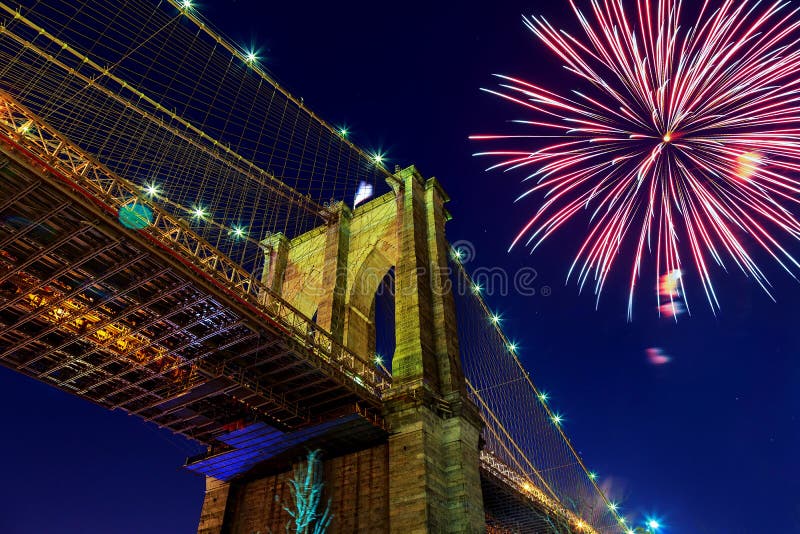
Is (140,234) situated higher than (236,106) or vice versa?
(236,106)

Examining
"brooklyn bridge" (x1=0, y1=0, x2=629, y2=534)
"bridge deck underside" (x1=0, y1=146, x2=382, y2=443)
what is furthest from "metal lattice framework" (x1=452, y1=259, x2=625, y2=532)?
"bridge deck underside" (x1=0, y1=146, x2=382, y2=443)

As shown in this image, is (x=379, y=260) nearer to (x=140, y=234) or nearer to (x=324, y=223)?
(x=324, y=223)

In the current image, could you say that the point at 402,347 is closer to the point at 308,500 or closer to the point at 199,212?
the point at 308,500

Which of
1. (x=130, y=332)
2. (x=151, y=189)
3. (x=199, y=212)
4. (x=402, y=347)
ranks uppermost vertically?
(x=199, y=212)

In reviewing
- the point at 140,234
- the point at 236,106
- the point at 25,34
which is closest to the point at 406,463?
the point at 140,234

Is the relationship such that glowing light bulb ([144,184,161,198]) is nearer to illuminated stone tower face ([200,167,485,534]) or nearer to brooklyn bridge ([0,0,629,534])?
brooklyn bridge ([0,0,629,534])

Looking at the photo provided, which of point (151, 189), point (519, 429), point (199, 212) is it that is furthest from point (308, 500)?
point (519, 429)
